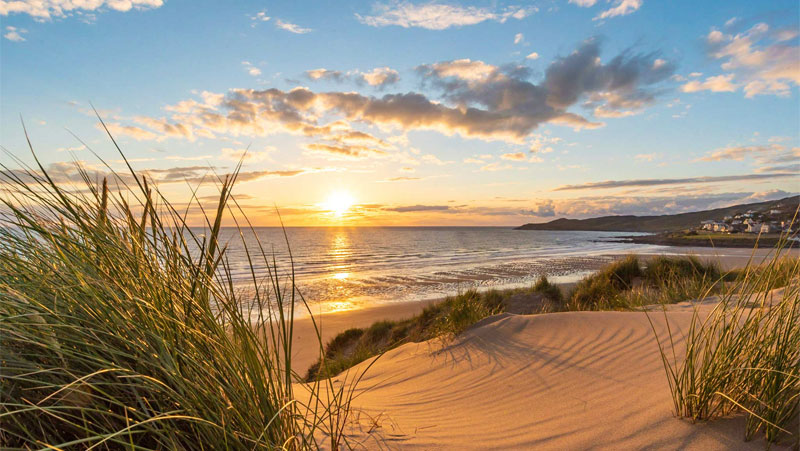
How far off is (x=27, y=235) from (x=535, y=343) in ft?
16.8

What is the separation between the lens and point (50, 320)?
5.77ft

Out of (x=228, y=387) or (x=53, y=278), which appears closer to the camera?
(x=228, y=387)

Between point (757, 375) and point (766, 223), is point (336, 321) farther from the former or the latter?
point (757, 375)

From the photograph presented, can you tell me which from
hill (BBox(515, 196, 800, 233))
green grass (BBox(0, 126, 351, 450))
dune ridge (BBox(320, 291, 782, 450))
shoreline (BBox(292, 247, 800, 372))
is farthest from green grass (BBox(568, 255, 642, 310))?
hill (BBox(515, 196, 800, 233))

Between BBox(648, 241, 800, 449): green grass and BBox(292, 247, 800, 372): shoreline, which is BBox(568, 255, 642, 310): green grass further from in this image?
BBox(648, 241, 800, 449): green grass

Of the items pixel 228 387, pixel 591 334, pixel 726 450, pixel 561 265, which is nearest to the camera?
pixel 228 387

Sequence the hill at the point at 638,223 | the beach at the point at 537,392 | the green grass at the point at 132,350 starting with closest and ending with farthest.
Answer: the green grass at the point at 132,350
the beach at the point at 537,392
the hill at the point at 638,223

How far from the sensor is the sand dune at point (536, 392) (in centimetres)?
279

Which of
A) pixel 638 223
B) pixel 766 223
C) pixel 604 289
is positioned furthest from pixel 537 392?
pixel 638 223

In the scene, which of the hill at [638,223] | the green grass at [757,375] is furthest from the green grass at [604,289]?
the hill at [638,223]

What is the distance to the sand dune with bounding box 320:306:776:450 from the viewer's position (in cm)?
279

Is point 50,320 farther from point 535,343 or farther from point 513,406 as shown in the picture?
point 535,343

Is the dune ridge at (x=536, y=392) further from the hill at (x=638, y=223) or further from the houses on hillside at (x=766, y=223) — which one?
the hill at (x=638, y=223)

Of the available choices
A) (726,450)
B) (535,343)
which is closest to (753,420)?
(726,450)
